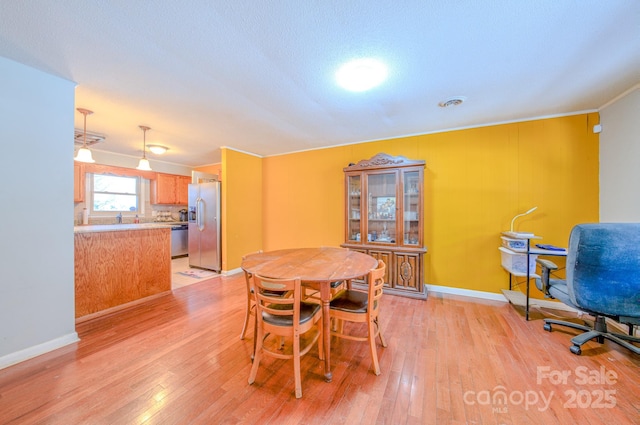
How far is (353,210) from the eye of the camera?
12.8 feet

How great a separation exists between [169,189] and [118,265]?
3.63 metres

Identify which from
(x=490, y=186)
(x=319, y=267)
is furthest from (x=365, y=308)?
(x=490, y=186)

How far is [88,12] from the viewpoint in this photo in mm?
1414

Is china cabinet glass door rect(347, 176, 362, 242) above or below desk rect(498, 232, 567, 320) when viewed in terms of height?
above

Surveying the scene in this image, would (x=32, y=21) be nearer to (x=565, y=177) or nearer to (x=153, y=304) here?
(x=153, y=304)

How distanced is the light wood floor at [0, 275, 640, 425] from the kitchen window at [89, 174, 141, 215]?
3.70m

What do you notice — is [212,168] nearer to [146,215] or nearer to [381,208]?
[146,215]

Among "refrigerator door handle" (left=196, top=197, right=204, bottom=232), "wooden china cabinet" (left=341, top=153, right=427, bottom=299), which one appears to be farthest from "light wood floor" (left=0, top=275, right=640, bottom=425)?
"refrigerator door handle" (left=196, top=197, right=204, bottom=232)

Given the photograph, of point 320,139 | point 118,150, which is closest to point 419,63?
point 320,139

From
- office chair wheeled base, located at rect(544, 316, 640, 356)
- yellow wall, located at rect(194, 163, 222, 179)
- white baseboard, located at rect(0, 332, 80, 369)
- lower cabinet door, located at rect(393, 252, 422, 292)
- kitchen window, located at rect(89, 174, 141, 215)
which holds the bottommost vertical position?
white baseboard, located at rect(0, 332, 80, 369)

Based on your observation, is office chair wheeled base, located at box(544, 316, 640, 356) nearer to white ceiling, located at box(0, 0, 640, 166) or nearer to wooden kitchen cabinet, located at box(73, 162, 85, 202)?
white ceiling, located at box(0, 0, 640, 166)

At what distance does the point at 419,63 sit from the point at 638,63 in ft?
5.99

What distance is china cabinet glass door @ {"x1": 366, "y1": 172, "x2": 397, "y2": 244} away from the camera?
3.60 m

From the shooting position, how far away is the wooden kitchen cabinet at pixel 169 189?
19.1 ft
